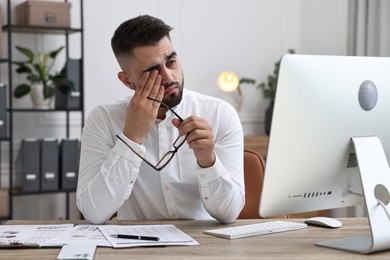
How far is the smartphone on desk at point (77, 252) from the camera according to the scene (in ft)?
4.83

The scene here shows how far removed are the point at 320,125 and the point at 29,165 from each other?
2.74 meters

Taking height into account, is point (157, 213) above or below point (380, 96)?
below

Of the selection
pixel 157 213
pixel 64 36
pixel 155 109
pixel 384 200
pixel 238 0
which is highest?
pixel 238 0

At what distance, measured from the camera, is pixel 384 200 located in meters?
1.64

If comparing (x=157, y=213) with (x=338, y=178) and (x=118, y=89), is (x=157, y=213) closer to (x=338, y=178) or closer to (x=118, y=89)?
(x=338, y=178)

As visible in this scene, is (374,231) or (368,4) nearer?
(374,231)

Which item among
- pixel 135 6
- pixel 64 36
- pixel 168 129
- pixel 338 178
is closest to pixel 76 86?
pixel 64 36

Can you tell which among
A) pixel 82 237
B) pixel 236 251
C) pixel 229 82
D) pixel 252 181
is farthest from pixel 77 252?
pixel 229 82

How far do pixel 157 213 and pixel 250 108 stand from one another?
9.32ft

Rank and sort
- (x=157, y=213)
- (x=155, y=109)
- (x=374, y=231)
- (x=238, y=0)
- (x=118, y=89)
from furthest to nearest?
1. (x=238, y=0)
2. (x=118, y=89)
3. (x=157, y=213)
4. (x=155, y=109)
5. (x=374, y=231)

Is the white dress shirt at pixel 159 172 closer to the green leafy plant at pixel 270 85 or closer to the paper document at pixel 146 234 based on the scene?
the paper document at pixel 146 234

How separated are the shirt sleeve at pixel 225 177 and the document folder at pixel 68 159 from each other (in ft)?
6.64

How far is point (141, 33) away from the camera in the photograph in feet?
7.02

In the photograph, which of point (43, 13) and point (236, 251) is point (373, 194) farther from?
point (43, 13)
